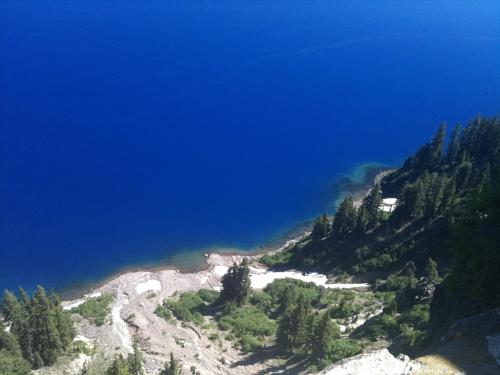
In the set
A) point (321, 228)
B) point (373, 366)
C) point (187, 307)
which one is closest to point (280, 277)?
point (321, 228)

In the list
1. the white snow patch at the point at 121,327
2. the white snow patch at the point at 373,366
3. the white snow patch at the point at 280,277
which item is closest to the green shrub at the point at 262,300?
the white snow patch at the point at 280,277

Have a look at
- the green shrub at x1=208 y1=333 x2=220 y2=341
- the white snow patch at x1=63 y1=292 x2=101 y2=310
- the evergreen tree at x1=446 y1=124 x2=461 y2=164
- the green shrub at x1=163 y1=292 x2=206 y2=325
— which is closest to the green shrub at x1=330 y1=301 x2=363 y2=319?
the green shrub at x1=208 y1=333 x2=220 y2=341

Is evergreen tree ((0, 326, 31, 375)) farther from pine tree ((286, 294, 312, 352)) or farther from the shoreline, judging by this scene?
the shoreline

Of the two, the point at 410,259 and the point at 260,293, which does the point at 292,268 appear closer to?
the point at 260,293

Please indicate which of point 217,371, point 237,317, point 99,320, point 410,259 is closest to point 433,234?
point 410,259

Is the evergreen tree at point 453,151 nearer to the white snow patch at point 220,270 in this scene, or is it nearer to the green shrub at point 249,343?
the white snow patch at point 220,270
